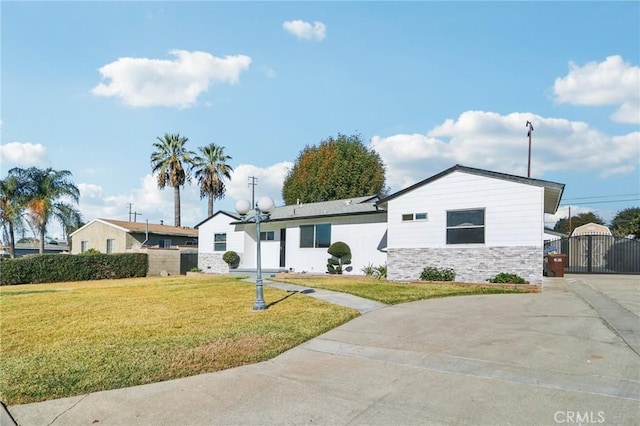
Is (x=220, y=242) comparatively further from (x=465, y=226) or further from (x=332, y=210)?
(x=465, y=226)

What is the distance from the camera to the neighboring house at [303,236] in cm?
2023

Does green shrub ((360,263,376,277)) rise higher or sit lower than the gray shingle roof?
lower

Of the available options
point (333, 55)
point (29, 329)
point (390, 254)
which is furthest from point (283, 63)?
point (29, 329)

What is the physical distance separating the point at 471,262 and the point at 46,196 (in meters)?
30.6

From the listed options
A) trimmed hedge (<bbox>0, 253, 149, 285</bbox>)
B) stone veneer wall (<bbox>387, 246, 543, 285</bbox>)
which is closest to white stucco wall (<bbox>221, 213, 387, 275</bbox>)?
stone veneer wall (<bbox>387, 246, 543, 285</bbox>)

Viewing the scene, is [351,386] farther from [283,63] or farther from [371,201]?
[371,201]

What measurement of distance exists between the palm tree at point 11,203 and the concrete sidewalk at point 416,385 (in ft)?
103

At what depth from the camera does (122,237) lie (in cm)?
3425

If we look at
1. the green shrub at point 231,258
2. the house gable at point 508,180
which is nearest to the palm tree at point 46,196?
the green shrub at point 231,258

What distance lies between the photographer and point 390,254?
17.5 metres

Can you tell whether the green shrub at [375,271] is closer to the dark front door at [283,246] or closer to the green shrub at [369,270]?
the green shrub at [369,270]

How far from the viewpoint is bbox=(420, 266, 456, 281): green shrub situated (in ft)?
51.8

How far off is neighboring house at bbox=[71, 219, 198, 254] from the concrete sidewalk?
30.5 metres

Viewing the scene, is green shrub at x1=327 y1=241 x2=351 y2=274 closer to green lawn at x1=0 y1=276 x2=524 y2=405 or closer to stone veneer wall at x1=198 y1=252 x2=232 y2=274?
green lawn at x1=0 y1=276 x2=524 y2=405
